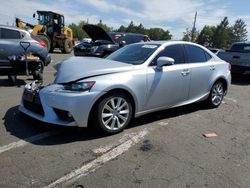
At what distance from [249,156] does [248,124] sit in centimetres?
169

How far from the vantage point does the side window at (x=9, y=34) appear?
9.24 m

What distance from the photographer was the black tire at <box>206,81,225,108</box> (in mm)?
6389

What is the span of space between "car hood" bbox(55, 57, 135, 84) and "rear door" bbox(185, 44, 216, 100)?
1.58 metres

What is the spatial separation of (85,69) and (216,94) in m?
3.41

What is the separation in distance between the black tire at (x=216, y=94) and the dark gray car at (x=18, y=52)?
4.84 meters

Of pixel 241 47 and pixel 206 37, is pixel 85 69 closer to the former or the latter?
pixel 241 47

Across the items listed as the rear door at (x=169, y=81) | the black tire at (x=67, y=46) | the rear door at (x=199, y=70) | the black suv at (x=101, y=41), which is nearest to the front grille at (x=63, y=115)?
the rear door at (x=169, y=81)

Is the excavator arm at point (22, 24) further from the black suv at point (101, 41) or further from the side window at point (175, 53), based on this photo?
the side window at point (175, 53)

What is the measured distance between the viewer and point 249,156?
403 centimetres

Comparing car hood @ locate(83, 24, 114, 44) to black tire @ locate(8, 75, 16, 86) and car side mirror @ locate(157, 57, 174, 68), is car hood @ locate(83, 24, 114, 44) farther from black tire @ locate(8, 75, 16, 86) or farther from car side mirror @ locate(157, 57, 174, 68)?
car side mirror @ locate(157, 57, 174, 68)

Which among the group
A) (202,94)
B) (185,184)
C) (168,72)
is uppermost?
(168,72)

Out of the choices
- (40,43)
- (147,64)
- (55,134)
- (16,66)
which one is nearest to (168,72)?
(147,64)

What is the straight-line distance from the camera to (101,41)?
623 inches

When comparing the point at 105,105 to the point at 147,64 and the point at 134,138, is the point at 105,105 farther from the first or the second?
the point at 147,64
